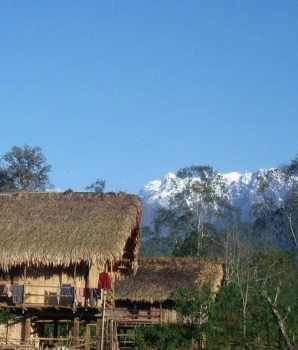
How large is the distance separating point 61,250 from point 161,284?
26.2 feet

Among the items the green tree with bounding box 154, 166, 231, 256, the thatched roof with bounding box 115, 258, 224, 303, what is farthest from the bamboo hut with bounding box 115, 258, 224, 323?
the green tree with bounding box 154, 166, 231, 256

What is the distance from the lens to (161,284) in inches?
1045

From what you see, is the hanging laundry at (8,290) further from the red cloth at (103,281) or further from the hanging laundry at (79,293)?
the red cloth at (103,281)

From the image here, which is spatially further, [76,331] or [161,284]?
[161,284]

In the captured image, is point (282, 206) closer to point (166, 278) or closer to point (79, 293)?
point (166, 278)

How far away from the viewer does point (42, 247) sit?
19.5 metres

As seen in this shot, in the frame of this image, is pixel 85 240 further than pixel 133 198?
No

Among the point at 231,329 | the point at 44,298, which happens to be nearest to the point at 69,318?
the point at 44,298

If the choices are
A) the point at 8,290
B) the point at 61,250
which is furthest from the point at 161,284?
the point at 8,290

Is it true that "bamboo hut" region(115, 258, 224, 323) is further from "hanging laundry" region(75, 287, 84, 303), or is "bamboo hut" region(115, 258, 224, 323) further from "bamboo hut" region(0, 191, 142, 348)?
"hanging laundry" region(75, 287, 84, 303)

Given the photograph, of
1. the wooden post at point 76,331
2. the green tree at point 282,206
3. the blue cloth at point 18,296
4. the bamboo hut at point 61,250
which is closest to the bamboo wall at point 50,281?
the bamboo hut at point 61,250

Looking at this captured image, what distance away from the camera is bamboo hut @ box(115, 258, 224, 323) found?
2606 centimetres

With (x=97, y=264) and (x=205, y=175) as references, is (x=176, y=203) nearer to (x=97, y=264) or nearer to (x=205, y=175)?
(x=205, y=175)

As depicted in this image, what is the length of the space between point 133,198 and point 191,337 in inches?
175
